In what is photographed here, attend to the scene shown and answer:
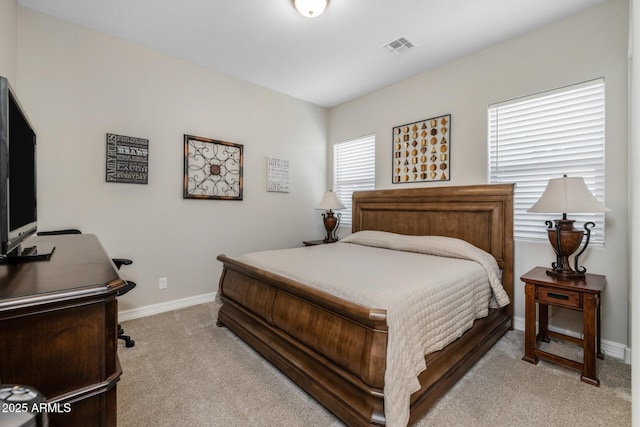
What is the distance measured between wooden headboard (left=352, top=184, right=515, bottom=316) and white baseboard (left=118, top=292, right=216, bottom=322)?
2.20 m

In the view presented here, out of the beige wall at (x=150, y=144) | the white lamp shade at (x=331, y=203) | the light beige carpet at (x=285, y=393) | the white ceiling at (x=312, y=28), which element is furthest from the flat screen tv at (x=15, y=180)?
the white lamp shade at (x=331, y=203)

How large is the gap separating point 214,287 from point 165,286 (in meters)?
0.56

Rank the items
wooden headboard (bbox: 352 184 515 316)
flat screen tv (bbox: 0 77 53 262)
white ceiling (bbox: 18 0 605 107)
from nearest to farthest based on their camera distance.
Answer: flat screen tv (bbox: 0 77 53 262), white ceiling (bbox: 18 0 605 107), wooden headboard (bbox: 352 184 515 316)

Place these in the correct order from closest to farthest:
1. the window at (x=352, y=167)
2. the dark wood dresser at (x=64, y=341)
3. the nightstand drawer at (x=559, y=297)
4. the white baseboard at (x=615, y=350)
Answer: the dark wood dresser at (x=64, y=341) < the nightstand drawer at (x=559, y=297) < the white baseboard at (x=615, y=350) < the window at (x=352, y=167)

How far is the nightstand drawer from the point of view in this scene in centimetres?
199

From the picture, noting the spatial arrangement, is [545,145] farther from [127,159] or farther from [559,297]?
[127,159]

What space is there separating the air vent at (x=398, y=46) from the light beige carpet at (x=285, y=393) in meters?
2.82

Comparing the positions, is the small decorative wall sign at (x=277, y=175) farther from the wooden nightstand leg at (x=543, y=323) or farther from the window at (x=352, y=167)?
the wooden nightstand leg at (x=543, y=323)

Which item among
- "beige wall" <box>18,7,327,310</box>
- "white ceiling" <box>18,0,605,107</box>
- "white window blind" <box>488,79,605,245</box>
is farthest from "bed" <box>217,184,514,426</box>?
"white ceiling" <box>18,0,605,107</box>

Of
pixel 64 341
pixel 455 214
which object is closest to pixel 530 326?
pixel 455 214

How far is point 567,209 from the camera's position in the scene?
6.73ft

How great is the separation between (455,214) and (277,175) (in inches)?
90.4

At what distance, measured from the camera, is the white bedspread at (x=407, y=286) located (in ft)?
4.69

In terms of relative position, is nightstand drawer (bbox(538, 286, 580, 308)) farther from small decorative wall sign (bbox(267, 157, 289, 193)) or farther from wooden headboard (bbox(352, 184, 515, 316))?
small decorative wall sign (bbox(267, 157, 289, 193))
